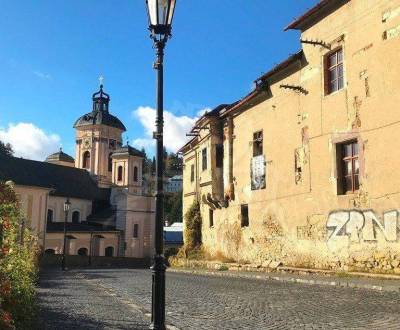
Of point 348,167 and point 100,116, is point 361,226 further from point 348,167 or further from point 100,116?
point 100,116

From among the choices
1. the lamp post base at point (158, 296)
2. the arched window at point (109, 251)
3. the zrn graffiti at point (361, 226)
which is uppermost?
the zrn graffiti at point (361, 226)

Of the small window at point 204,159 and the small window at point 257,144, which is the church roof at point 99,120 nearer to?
the small window at point 204,159

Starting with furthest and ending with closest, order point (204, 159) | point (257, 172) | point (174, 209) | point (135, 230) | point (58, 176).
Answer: point (174, 209), point (58, 176), point (135, 230), point (204, 159), point (257, 172)

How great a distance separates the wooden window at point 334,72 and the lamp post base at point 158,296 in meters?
15.3

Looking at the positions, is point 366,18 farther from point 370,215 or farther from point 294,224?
point 294,224

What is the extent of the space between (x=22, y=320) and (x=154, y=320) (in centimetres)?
160

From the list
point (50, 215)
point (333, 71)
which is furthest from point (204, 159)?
point (50, 215)

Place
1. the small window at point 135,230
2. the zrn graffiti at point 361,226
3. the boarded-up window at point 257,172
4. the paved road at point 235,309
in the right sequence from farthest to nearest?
the small window at point 135,230
the boarded-up window at point 257,172
the zrn graffiti at point 361,226
the paved road at point 235,309

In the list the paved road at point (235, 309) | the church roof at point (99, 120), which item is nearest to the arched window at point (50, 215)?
the church roof at point (99, 120)

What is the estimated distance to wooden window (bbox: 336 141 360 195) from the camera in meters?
18.7

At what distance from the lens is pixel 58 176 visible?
68438 millimetres

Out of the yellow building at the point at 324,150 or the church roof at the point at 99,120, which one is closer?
the yellow building at the point at 324,150

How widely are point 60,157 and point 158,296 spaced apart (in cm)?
7833

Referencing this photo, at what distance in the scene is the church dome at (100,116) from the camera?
75.4 meters
